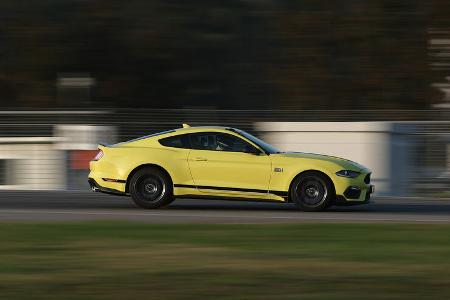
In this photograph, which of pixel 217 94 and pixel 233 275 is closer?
pixel 233 275

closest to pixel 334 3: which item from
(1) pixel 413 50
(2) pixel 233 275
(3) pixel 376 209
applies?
(1) pixel 413 50

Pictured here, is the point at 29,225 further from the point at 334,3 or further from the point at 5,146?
the point at 334,3

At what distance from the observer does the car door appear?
1548 cm

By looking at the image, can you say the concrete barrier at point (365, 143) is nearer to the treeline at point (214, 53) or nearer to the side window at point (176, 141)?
the side window at point (176, 141)

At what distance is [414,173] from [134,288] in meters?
14.4

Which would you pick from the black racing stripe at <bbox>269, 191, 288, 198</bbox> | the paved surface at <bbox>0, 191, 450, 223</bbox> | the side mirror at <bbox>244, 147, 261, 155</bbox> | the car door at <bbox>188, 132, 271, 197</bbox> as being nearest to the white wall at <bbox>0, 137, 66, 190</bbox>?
the paved surface at <bbox>0, 191, 450, 223</bbox>

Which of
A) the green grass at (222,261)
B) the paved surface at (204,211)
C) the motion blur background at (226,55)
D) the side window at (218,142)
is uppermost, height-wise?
the motion blur background at (226,55)

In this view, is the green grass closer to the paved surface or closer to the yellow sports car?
the paved surface

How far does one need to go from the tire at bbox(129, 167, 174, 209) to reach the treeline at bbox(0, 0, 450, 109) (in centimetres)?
2659

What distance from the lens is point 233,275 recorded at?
8906 millimetres

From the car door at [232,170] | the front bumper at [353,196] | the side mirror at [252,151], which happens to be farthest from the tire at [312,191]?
the side mirror at [252,151]

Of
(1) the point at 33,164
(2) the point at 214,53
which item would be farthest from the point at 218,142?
(2) the point at 214,53

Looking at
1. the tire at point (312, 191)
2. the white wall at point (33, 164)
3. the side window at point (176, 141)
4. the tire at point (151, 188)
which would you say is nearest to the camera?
the tire at point (312, 191)

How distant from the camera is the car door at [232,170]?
15.5 meters
